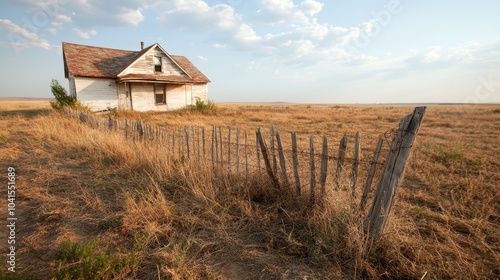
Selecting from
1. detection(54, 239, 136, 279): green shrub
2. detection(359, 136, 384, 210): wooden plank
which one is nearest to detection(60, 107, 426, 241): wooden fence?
detection(359, 136, 384, 210): wooden plank

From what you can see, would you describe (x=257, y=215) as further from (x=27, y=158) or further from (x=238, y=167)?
(x=27, y=158)

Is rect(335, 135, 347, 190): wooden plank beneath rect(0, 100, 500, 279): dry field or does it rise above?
above

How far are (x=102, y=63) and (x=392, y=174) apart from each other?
21.6 meters

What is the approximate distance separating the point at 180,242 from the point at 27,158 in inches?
221

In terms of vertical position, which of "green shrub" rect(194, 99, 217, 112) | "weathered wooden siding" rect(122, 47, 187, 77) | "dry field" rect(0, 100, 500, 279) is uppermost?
"weathered wooden siding" rect(122, 47, 187, 77)

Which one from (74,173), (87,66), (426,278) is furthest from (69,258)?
(87,66)

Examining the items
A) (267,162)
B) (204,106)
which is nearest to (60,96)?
(204,106)

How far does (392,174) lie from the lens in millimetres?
2430

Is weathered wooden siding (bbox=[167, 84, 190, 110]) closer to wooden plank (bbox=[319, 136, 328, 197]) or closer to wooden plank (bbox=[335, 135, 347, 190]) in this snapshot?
wooden plank (bbox=[319, 136, 328, 197])

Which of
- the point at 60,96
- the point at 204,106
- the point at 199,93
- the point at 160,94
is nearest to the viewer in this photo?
the point at 60,96

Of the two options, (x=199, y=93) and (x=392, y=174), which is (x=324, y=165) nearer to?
(x=392, y=174)

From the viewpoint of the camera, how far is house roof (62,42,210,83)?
16.9 meters

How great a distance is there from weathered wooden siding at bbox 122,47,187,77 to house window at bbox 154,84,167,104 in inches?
37.2

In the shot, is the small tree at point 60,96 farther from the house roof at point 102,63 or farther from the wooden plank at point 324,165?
the wooden plank at point 324,165
